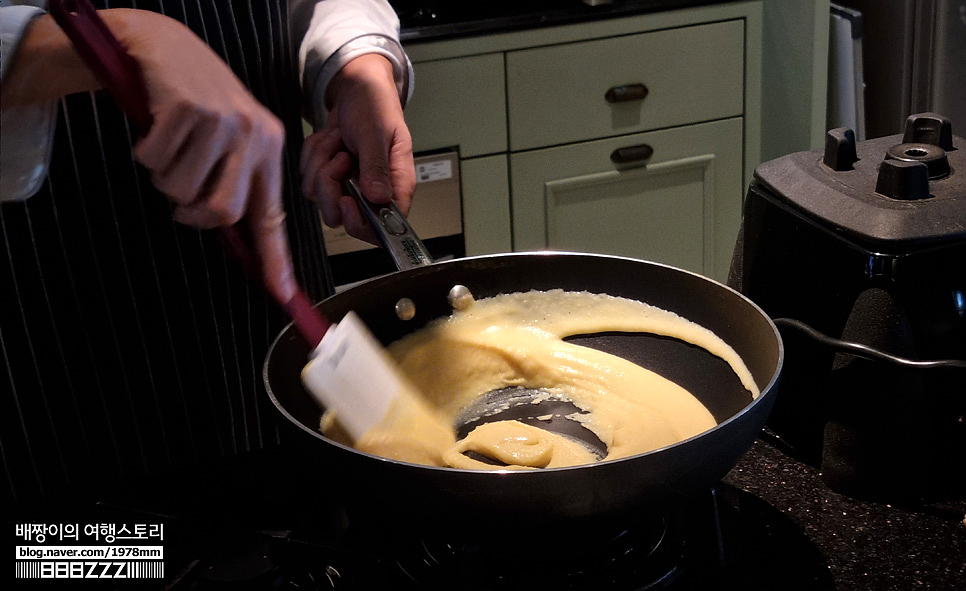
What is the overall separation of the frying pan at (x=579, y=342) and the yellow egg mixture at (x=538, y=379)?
0.5 inches

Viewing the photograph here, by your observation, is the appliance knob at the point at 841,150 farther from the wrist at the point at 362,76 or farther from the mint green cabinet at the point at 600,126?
the mint green cabinet at the point at 600,126

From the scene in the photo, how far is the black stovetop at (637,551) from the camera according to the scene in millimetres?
563

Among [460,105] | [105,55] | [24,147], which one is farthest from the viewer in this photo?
[460,105]

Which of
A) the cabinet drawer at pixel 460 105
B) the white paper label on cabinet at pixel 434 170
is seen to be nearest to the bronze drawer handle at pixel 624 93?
the cabinet drawer at pixel 460 105

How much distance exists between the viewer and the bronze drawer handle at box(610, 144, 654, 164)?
2.08 m

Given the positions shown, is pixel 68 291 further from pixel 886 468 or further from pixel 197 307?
pixel 886 468

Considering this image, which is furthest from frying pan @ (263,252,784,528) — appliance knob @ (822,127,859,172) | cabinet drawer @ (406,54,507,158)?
cabinet drawer @ (406,54,507,158)

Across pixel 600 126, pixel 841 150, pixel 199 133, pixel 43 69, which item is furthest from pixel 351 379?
pixel 600 126

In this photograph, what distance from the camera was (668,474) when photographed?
1.70ft

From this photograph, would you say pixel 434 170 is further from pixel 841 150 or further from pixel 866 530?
pixel 866 530

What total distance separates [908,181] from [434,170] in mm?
1394

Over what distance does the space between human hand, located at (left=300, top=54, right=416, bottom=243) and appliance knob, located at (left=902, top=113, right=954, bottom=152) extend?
1.45 feet

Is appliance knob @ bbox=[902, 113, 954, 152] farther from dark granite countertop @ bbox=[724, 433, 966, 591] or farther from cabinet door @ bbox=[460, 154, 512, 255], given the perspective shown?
cabinet door @ bbox=[460, 154, 512, 255]

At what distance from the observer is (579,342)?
0.86 metres
